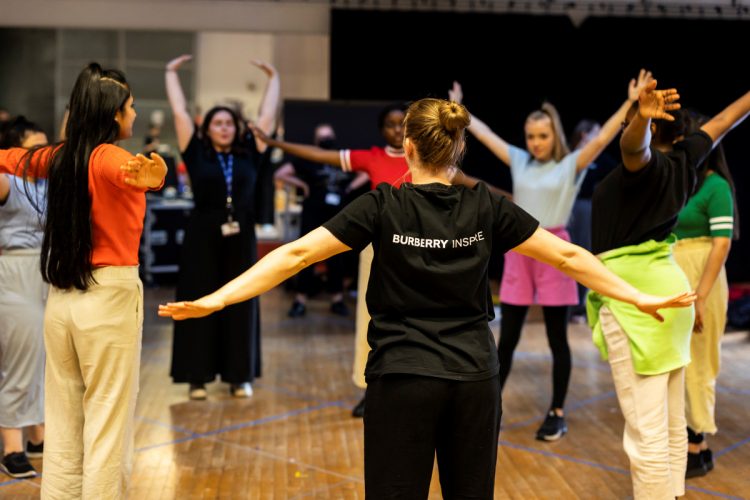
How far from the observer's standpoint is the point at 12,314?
3.58 meters

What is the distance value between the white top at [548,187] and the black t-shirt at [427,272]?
83.4 inches

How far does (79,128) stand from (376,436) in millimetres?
1269

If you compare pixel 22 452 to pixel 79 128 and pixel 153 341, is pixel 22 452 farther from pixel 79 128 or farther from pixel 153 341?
pixel 153 341

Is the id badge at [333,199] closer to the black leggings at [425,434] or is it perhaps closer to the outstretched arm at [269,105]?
the outstretched arm at [269,105]

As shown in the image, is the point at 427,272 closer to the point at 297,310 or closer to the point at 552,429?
the point at 552,429

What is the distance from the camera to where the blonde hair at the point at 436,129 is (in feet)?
7.07

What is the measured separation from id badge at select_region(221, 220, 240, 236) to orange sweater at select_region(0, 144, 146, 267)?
2.03 meters

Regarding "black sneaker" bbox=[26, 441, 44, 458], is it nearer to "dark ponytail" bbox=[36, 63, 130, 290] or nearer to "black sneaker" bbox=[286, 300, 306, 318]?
"dark ponytail" bbox=[36, 63, 130, 290]

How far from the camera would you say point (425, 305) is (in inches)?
83.7

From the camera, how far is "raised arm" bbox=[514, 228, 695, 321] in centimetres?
222

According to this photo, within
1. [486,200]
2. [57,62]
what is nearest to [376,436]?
[486,200]

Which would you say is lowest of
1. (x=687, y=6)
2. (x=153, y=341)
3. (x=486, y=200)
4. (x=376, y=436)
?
(x=153, y=341)

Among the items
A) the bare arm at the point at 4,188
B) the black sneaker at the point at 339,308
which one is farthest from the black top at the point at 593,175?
the bare arm at the point at 4,188

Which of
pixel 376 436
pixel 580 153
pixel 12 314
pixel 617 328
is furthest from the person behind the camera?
pixel 580 153
